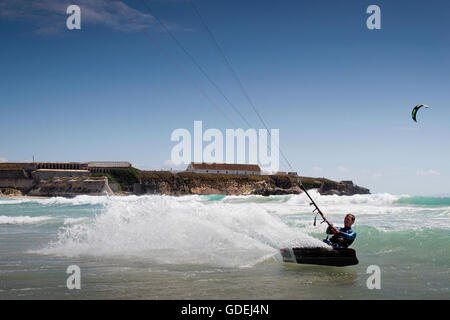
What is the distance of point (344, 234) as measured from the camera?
1030cm

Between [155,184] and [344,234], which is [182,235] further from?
[155,184]

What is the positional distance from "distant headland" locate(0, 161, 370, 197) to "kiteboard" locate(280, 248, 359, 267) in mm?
60810

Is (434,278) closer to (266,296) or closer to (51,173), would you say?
(266,296)

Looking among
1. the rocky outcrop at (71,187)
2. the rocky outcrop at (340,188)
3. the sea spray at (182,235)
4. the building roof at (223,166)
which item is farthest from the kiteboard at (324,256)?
the rocky outcrop at (340,188)

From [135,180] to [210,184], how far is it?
1807 centimetres

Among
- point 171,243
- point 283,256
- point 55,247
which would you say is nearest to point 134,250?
point 171,243

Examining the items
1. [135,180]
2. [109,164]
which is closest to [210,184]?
[135,180]

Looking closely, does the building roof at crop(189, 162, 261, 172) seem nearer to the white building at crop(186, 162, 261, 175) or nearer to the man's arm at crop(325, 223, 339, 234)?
the white building at crop(186, 162, 261, 175)

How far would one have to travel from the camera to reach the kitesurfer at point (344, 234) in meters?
10.3

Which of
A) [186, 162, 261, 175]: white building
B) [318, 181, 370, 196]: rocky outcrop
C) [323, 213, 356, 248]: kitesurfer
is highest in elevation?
[186, 162, 261, 175]: white building

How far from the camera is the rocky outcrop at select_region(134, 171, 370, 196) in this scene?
95.8 meters

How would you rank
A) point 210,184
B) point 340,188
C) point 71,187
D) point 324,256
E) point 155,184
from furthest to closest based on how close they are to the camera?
1. point 340,188
2. point 210,184
3. point 155,184
4. point 71,187
5. point 324,256

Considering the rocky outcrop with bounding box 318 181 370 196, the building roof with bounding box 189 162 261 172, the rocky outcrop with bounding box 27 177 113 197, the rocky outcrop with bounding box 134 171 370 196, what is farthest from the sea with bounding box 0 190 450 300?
the rocky outcrop with bounding box 318 181 370 196

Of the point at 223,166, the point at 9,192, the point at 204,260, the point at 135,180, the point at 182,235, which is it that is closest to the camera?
the point at 204,260
